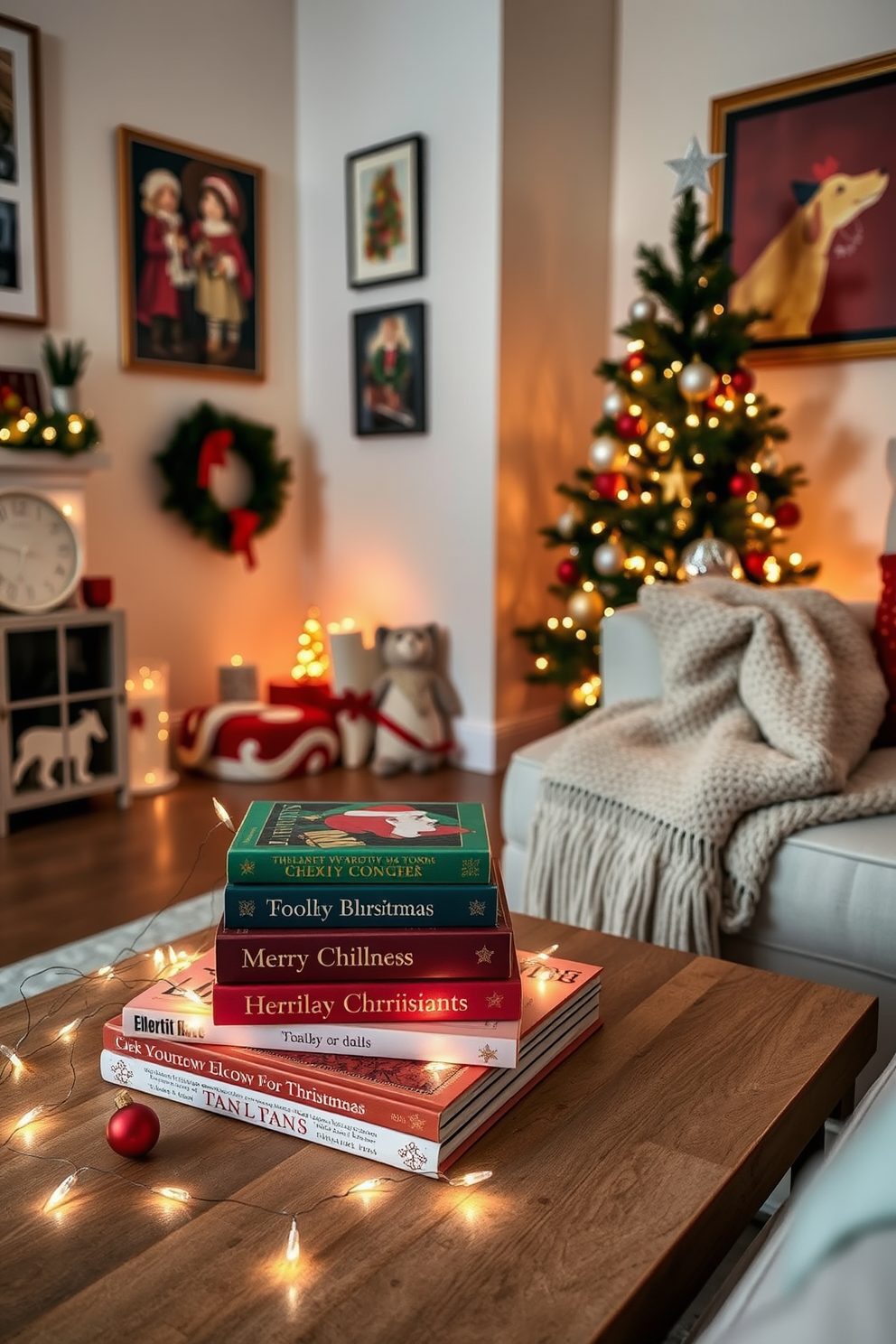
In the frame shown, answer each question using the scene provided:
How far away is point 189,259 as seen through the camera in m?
3.54

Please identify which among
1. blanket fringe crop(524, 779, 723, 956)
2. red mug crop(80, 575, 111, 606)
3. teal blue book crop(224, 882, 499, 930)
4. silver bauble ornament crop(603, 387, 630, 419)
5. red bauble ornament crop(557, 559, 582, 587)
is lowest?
blanket fringe crop(524, 779, 723, 956)

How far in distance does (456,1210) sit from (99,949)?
1.45 metres

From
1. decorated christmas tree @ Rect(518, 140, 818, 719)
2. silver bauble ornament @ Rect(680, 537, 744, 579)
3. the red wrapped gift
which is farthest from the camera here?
the red wrapped gift

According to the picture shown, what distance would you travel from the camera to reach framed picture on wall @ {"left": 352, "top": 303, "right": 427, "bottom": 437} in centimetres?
358

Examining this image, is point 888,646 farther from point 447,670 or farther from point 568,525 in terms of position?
point 447,670

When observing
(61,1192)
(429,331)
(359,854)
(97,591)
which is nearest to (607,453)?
(429,331)

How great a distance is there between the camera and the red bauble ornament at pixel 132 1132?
2.71 ft

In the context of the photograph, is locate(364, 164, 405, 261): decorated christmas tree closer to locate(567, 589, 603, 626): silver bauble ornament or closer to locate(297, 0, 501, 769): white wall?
locate(297, 0, 501, 769): white wall

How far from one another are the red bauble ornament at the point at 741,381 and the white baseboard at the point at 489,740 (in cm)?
124

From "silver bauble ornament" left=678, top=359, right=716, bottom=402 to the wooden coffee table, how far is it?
2098 millimetres

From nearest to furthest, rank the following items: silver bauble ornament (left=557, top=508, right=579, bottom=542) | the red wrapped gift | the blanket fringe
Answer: the blanket fringe
silver bauble ornament (left=557, top=508, right=579, bottom=542)
the red wrapped gift

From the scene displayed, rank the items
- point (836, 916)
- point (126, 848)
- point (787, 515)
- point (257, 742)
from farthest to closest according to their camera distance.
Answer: point (257, 742)
point (787, 515)
point (126, 848)
point (836, 916)

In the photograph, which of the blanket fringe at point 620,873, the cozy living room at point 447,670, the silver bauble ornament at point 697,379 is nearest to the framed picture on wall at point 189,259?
the cozy living room at point 447,670

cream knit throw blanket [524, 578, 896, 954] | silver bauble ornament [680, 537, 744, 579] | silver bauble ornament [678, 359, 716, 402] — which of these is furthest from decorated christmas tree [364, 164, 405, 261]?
cream knit throw blanket [524, 578, 896, 954]
